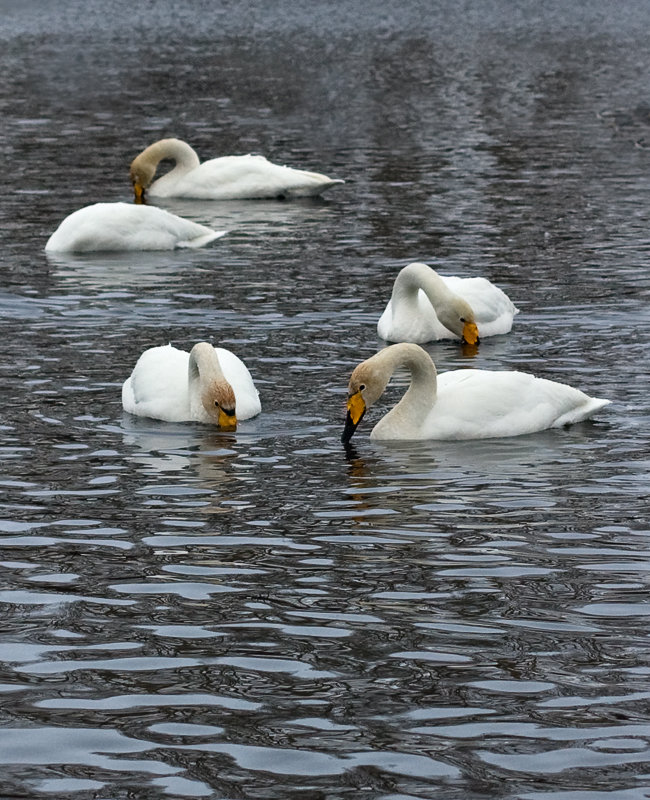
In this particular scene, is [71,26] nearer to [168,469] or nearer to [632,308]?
[632,308]

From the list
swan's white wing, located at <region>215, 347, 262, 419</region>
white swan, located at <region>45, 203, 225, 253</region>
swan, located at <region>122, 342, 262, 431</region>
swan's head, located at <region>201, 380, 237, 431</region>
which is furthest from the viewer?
white swan, located at <region>45, 203, 225, 253</region>

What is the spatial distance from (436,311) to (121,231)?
22.1 feet

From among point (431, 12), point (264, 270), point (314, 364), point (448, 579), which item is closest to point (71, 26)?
point (431, 12)

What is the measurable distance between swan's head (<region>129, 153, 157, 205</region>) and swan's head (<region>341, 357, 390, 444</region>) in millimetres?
15170

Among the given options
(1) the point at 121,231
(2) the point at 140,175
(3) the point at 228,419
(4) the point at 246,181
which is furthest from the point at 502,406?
(2) the point at 140,175

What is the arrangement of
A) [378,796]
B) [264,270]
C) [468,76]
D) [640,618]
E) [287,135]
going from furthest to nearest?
[468,76], [287,135], [264,270], [640,618], [378,796]

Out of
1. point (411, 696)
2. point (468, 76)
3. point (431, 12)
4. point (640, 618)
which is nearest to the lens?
point (411, 696)

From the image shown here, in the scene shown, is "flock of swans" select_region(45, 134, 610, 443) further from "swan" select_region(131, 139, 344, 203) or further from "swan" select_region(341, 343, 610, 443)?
"swan" select_region(131, 139, 344, 203)

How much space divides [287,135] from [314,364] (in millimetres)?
20110

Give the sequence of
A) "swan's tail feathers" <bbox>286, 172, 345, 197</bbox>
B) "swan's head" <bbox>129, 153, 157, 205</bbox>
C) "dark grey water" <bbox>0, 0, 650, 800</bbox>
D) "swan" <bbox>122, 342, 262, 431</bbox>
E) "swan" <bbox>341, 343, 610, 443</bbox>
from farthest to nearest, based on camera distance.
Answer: "swan's head" <bbox>129, 153, 157, 205</bbox>
"swan's tail feathers" <bbox>286, 172, 345, 197</bbox>
"swan" <bbox>122, 342, 262, 431</bbox>
"swan" <bbox>341, 343, 610, 443</bbox>
"dark grey water" <bbox>0, 0, 650, 800</bbox>

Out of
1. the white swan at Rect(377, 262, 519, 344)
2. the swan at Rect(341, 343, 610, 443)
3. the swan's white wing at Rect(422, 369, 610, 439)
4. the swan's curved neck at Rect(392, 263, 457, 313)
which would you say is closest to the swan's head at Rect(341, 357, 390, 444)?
the swan at Rect(341, 343, 610, 443)

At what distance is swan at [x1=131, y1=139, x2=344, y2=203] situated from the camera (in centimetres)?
2741

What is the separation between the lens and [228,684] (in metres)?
7.95

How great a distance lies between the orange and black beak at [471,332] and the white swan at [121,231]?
680cm
